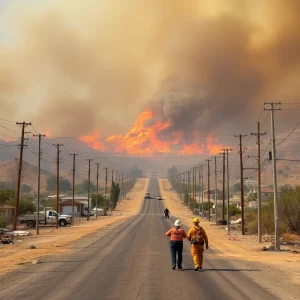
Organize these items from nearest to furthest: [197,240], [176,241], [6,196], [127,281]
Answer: [127,281]
[197,240]
[176,241]
[6,196]

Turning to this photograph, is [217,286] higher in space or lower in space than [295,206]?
lower

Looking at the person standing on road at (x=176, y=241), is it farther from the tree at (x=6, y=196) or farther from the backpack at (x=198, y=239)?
the tree at (x=6, y=196)

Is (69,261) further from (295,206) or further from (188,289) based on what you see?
(295,206)

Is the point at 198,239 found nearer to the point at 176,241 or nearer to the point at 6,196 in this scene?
the point at 176,241

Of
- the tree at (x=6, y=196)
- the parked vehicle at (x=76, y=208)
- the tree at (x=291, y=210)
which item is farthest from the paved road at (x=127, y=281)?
the parked vehicle at (x=76, y=208)

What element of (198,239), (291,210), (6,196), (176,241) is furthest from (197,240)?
(6,196)

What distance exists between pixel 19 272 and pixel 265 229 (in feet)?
114

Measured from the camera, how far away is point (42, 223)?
231 feet

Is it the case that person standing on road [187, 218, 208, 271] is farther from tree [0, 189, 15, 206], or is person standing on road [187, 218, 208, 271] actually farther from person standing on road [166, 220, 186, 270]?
tree [0, 189, 15, 206]

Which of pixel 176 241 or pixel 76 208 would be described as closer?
pixel 176 241

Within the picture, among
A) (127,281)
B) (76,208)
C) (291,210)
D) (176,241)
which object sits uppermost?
(76,208)

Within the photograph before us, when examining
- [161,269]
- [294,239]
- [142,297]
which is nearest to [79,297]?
[142,297]

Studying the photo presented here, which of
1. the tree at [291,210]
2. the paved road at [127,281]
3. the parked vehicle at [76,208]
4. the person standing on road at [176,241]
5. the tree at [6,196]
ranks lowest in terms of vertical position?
the paved road at [127,281]

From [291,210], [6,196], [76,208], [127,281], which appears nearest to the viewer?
[127,281]
